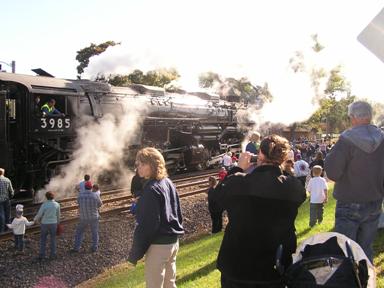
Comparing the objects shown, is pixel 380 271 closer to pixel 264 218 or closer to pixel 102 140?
pixel 264 218

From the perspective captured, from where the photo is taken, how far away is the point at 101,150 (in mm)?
14039

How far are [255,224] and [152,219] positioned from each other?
1.02m

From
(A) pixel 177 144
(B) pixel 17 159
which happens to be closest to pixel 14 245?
(B) pixel 17 159

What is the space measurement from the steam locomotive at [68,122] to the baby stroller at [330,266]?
9.54 m

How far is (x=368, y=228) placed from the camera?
4039mm

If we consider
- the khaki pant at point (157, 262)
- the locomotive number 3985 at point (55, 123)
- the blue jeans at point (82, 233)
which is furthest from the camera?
the locomotive number 3985 at point (55, 123)

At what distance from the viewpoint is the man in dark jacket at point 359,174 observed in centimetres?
391

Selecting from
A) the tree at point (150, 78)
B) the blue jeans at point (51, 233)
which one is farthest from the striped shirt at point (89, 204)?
the tree at point (150, 78)

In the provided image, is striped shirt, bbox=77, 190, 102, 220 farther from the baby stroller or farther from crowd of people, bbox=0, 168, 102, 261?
the baby stroller

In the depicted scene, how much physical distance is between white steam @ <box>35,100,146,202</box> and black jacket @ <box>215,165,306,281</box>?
9636 millimetres

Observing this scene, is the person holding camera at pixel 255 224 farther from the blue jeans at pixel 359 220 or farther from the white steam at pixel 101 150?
the white steam at pixel 101 150

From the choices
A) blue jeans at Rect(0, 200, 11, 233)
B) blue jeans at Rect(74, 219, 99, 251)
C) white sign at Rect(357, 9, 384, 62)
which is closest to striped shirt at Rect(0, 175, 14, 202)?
blue jeans at Rect(0, 200, 11, 233)

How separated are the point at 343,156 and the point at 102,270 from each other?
190 inches

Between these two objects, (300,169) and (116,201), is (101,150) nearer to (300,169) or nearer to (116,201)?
(116,201)
